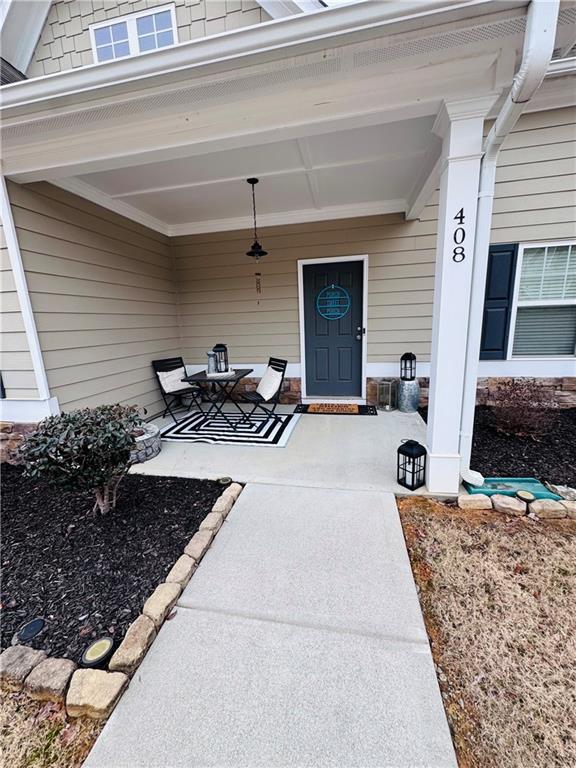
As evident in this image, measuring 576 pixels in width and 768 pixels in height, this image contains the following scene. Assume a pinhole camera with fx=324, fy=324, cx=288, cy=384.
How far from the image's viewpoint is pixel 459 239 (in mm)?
2029

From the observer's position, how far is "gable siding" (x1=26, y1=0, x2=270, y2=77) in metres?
3.00

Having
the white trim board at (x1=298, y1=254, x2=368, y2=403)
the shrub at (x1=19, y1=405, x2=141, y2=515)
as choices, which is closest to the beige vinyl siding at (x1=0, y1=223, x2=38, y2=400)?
the shrub at (x1=19, y1=405, x2=141, y2=515)

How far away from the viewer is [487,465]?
8.91 ft

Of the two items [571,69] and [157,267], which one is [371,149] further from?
[157,267]

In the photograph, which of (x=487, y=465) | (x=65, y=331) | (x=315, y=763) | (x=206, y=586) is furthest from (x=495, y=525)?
(x=65, y=331)

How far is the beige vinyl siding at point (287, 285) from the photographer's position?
427 centimetres

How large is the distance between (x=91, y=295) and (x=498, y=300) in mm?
4686

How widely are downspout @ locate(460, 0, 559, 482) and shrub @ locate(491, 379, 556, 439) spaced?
52.3 inches

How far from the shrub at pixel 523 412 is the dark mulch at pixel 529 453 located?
0.24 feet

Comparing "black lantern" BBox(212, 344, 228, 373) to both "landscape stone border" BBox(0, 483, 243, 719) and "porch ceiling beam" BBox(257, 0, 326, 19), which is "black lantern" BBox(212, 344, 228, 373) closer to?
"landscape stone border" BBox(0, 483, 243, 719)

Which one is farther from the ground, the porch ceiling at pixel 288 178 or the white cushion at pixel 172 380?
the porch ceiling at pixel 288 178

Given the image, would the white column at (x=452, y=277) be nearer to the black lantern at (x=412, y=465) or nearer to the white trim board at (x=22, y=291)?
the black lantern at (x=412, y=465)

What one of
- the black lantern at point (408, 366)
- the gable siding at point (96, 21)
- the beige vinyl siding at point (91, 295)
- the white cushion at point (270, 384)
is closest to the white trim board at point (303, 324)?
the black lantern at point (408, 366)

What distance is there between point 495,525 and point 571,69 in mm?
3912
